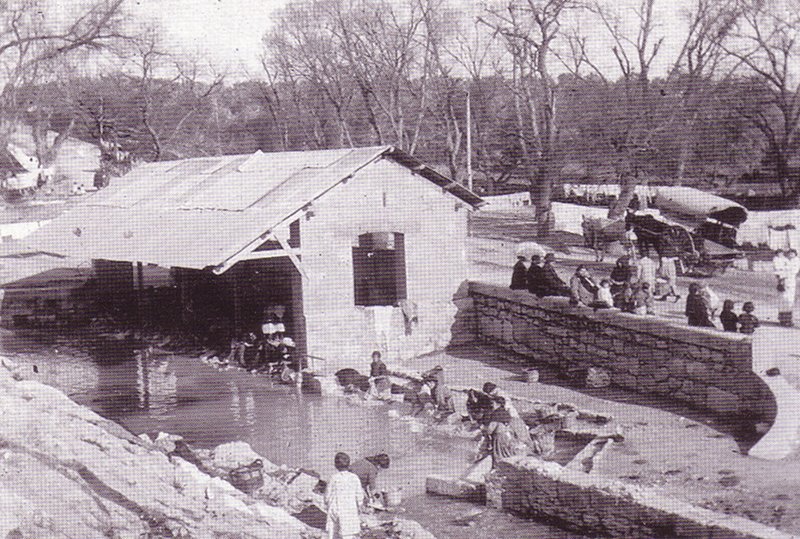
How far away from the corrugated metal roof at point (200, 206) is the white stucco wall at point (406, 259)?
42 cm

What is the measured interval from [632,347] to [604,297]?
4.89ft

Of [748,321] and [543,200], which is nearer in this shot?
[748,321]

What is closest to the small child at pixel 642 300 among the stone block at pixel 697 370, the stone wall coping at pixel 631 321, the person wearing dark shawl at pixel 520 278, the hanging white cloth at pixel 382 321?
the stone wall coping at pixel 631 321

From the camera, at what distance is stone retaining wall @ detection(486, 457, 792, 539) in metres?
8.13

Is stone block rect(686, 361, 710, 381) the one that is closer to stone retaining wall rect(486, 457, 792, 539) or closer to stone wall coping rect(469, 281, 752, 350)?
stone wall coping rect(469, 281, 752, 350)

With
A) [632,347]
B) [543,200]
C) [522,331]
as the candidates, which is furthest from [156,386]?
[543,200]

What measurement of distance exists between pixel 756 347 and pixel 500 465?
4593mm

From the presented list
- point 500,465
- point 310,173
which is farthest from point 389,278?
point 500,465

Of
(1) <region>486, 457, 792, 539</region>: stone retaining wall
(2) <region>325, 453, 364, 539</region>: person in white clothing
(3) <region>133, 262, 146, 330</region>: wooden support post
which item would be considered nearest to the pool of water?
(1) <region>486, 457, 792, 539</region>: stone retaining wall

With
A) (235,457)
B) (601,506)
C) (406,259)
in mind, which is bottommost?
(235,457)

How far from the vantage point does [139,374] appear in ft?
61.7

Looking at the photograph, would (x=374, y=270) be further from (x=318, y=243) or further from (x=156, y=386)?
(x=156, y=386)

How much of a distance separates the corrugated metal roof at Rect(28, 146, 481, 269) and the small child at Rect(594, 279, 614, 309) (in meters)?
3.92

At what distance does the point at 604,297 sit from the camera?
16.5m
